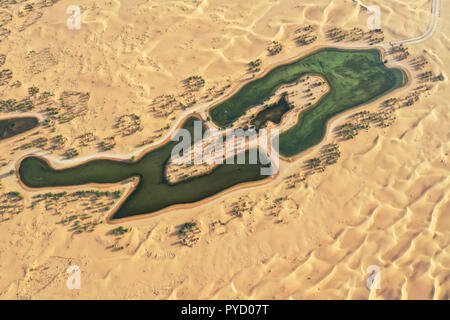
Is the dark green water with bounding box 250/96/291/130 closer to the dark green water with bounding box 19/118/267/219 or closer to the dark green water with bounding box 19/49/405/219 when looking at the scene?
the dark green water with bounding box 19/49/405/219

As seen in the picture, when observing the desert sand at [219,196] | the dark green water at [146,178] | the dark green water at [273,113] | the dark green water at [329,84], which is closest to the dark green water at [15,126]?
the desert sand at [219,196]

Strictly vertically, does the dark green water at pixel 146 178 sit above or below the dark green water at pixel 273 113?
below

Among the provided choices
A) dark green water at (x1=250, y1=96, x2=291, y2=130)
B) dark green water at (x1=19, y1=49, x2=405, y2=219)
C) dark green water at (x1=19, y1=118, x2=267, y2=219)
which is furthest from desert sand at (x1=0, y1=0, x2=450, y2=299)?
dark green water at (x1=250, y1=96, x2=291, y2=130)

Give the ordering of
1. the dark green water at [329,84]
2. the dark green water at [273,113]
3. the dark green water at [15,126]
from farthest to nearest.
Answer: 1. the dark green water at [273,113]
2. the dark green water at [329,84]
3. the dark green water at [15,126]

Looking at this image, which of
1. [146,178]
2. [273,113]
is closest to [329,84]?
[273,113]

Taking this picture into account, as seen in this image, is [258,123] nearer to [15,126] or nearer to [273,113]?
[273,113]

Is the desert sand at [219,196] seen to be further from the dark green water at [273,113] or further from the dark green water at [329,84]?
the dark green water at [273,113]

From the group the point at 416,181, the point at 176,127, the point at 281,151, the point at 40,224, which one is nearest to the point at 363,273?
the point at 416,181
